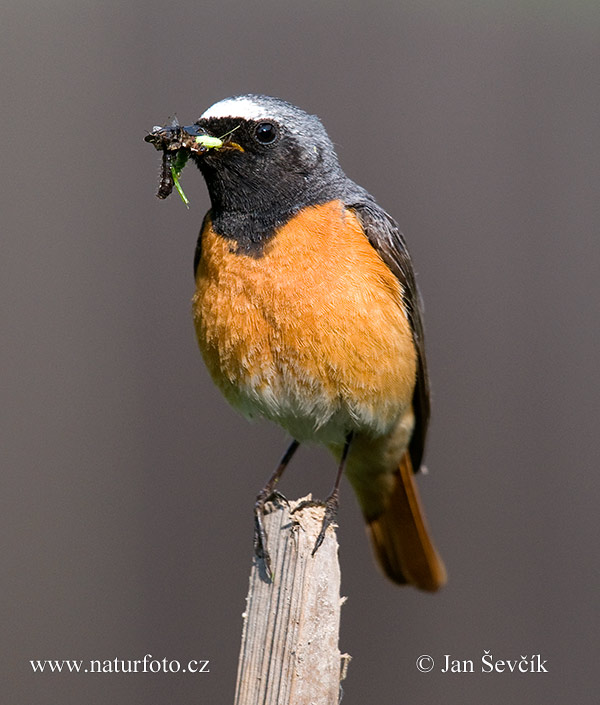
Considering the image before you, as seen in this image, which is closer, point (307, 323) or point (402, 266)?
point (307, 323)

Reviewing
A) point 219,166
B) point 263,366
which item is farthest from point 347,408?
point 219,166

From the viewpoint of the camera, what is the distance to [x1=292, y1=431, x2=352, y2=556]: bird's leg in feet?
8.56

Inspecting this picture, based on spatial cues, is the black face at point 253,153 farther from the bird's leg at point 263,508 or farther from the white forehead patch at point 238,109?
the bird's leg at point 263,508

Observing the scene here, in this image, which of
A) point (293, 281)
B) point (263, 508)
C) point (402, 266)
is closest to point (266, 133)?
point (293, 281)

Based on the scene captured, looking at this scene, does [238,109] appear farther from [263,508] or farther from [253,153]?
[263,508]

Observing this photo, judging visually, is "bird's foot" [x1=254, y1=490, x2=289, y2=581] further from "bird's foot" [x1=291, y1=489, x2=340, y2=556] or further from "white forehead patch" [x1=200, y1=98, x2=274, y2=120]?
"white forehead patch" [x1=200, y1=98, x2=274, y2=120]

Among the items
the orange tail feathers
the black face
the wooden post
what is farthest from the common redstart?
the orange tail feathers

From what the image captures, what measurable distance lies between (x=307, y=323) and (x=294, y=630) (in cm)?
119

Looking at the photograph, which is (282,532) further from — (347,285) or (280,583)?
(347,285)

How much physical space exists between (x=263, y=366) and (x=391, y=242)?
782 mm

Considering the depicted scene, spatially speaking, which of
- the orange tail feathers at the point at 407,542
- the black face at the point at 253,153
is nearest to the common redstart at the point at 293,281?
the black face at the point at 253,153

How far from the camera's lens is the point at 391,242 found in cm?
357

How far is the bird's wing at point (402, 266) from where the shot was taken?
3.53 m

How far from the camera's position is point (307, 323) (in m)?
3.19
